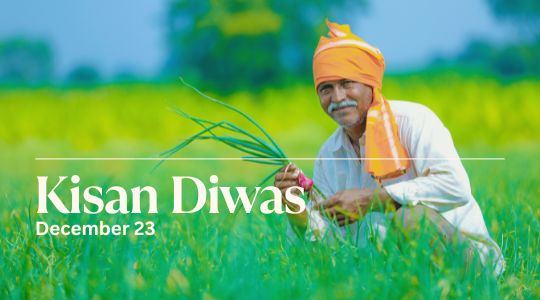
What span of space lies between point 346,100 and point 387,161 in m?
0.27

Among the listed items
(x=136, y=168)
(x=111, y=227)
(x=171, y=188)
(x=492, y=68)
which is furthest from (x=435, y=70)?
(x=111, y=227)

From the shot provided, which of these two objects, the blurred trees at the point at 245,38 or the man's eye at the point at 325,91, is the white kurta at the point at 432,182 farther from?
the blurred trees at the point at 245,38

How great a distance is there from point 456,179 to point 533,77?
16.3 metres

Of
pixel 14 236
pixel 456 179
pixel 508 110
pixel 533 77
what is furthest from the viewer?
pixel 533 77

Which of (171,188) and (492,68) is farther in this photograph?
(492,68)

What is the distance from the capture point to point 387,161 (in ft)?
9.26

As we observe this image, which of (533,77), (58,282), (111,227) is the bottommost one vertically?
(58,282)

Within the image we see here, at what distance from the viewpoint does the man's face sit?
9.30 ft

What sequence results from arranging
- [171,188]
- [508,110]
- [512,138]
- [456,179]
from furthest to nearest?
[508,110] < [512,138] < [171,188] < [456,179]

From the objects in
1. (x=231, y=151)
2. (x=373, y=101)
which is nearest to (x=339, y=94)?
(x=373, y=101)

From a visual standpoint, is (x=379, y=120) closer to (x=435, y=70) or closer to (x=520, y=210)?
(x=520, y=210)

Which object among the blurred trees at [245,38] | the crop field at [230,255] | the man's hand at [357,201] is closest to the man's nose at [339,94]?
the man's hand at [357,201]

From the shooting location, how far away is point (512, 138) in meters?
12.6

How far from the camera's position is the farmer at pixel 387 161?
2678mm
